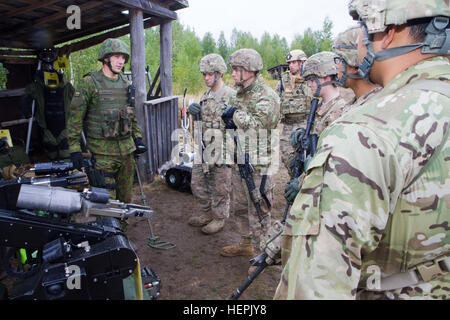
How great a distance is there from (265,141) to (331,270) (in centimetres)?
295

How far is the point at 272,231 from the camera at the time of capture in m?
1.77

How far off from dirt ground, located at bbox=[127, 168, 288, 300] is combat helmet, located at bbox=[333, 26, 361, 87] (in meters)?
2.41

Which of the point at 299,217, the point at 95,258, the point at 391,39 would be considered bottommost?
the point at 95,258

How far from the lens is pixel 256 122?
11.9 feet

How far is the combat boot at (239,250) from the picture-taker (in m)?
4.05

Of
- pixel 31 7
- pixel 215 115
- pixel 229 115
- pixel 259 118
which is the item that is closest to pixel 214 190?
pixel 215 115

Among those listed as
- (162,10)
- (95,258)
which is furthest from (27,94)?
(95,258)

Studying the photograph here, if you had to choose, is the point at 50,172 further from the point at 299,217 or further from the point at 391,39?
the point at 391,39

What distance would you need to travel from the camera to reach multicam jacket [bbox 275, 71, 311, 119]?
566 cm

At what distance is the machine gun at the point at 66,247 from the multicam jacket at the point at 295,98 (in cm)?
417

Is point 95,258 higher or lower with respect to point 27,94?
lower

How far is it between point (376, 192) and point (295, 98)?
5.07m

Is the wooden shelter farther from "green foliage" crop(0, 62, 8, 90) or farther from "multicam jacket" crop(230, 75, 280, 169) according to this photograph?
"multicam jacket" crop(230, 75, 280, 169)

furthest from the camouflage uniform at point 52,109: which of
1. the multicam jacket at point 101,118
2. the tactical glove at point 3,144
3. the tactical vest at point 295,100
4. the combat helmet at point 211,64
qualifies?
the tactical vest at point 295,100
